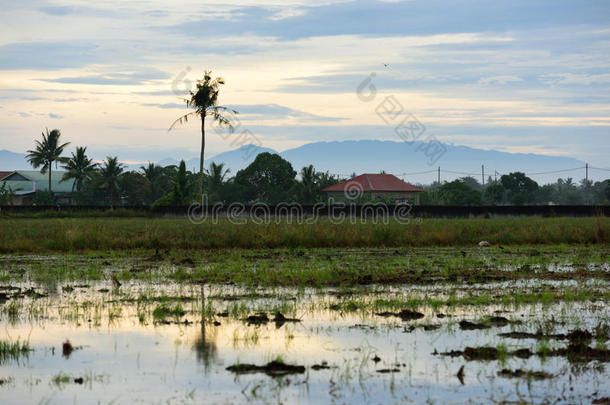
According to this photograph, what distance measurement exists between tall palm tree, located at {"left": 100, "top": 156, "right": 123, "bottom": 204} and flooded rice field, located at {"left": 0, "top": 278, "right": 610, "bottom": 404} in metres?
59.7

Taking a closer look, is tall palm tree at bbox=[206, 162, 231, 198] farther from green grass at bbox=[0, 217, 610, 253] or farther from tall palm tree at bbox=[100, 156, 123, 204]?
green grass at bbox=[0, 217, 610, 253]

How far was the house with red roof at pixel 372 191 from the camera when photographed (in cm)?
7700

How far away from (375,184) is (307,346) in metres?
72.8

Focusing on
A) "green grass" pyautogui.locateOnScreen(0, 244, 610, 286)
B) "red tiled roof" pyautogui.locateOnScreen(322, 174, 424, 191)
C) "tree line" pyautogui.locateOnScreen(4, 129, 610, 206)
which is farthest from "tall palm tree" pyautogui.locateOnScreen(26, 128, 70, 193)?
"green grass" pyautogui.locateOnScreen(0, 244, 610, 286)

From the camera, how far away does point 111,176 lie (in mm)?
69125

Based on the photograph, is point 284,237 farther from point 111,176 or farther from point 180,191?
point 111,176

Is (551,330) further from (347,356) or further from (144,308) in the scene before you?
(144,308)

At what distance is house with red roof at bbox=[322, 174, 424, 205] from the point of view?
77000 mm

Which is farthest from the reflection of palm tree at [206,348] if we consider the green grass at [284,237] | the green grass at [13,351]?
the green grass at [284,237]

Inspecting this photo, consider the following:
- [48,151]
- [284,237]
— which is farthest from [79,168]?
[284,237]

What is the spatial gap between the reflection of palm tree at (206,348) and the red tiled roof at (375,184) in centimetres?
6972

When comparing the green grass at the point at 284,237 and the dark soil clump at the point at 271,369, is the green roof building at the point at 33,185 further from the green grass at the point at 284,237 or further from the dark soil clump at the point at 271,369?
the dark soil clump at the point at 271,369

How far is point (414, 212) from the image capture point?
34656 mm

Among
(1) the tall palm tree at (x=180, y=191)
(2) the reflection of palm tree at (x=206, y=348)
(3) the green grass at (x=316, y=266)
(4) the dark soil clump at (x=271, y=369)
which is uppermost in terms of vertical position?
(1) the tall palm tree at (x=180, y=191)
